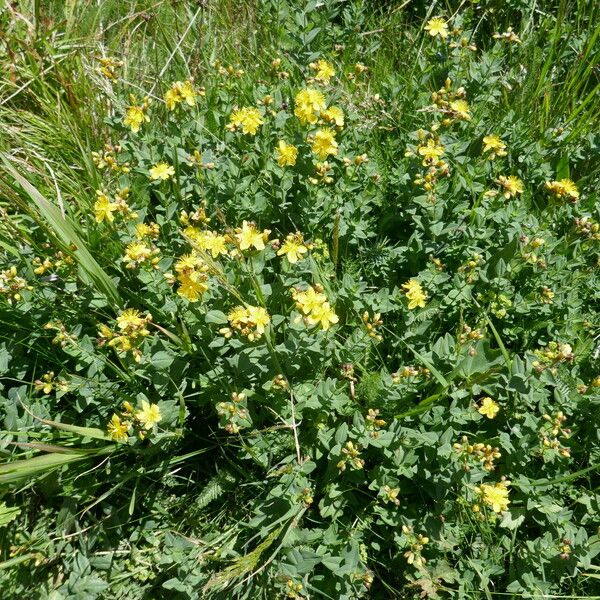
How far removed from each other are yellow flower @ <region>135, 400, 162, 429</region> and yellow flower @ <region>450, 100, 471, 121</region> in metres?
2.08

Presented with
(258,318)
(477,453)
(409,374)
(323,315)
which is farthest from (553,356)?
(258,318)

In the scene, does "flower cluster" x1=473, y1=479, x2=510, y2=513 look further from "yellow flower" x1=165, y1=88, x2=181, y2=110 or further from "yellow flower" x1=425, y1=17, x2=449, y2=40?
"yellow flower" x1=425, y1=17, x2=449, y2=40

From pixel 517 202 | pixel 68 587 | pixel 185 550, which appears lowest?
pixel 68 587

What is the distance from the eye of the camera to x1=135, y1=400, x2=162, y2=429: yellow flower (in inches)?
89.3

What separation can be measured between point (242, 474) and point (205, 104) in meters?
2.06

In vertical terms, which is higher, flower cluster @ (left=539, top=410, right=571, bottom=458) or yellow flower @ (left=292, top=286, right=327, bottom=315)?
yellow flower @ (left=292, top=286, right=327, bottom=315)

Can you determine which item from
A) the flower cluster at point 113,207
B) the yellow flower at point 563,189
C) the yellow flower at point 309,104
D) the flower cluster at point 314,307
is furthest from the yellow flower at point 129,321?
the yellow flower at point 563,189

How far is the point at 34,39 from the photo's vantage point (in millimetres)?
3939

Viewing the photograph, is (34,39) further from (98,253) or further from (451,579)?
(451,579)

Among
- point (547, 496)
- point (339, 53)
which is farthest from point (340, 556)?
point (339, 53)

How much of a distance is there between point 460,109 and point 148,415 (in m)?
2.20

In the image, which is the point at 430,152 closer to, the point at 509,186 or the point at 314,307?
the point at 509,186

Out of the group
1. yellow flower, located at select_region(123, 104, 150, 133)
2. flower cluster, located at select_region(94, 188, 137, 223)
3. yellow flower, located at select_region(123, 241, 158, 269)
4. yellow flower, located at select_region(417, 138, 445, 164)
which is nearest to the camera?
yellow flower, located at select_region(123, 241, 158, 269)

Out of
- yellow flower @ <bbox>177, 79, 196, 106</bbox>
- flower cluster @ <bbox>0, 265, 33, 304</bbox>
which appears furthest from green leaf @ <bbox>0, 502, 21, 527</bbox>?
yellow flower @ <bbox>177, 79, 196, 106</bbox>
